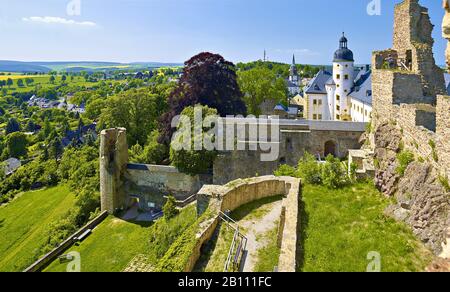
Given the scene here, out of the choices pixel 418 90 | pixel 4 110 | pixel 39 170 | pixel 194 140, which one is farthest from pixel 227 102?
pixel 4 110

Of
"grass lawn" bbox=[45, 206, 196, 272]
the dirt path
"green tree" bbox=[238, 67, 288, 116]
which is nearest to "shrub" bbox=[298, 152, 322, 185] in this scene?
the dirt path

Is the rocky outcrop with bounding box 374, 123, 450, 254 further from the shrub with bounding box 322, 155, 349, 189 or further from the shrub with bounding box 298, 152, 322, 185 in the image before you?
the shrub with bounding box 298, 152, 322, 185

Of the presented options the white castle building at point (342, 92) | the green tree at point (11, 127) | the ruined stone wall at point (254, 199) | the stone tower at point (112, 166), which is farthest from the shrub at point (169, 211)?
the green tree at point (11, 127)

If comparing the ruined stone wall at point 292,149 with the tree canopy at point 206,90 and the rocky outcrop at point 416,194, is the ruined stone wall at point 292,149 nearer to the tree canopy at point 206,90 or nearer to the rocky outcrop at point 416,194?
the rocky outcrop at point 416,194

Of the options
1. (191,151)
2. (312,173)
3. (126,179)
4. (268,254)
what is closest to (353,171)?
(312,173)

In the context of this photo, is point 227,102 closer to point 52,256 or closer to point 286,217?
point 52,256

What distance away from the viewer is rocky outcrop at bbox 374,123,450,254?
33.2ft

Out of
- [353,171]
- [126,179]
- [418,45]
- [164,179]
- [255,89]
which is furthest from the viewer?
[255,89]

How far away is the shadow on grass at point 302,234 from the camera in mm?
9366

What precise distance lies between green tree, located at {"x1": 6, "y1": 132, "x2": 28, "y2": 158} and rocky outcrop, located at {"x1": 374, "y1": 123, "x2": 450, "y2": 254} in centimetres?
7083

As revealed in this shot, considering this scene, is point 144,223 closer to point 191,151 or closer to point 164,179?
point 164,179

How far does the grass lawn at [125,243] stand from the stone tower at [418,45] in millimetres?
14218

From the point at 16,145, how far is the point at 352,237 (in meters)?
73.4

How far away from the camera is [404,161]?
13.7m
